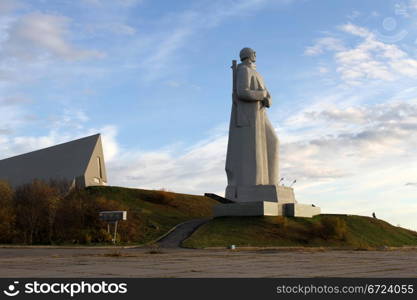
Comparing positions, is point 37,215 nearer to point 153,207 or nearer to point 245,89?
point 153,207

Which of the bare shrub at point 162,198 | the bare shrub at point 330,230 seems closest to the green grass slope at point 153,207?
the bare shrub at point 162,198

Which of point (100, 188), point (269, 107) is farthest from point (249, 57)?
point (100, 188)

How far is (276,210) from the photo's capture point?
31.4 m

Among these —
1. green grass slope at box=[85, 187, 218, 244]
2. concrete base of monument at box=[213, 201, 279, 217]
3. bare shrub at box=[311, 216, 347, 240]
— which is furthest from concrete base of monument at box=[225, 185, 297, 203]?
green grass slope at box=[85, 187, 218, 244]

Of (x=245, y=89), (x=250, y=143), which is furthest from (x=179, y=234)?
(x=245, y=89)

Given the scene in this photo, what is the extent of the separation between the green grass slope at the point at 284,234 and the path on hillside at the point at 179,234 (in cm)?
76

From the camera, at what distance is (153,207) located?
38.6 metres

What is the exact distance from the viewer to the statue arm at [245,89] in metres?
30.8

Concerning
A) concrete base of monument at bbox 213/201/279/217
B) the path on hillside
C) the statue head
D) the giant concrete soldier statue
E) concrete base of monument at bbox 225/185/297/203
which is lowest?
the path on hillside

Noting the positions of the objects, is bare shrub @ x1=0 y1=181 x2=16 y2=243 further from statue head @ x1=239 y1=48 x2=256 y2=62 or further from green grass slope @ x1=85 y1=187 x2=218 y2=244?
statue head @ x1=239 y1=48 x2=256 y2=62

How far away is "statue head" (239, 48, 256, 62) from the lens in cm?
3197

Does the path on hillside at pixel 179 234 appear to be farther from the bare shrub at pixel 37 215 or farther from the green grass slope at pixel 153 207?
the bare shrub at pixel 37 215

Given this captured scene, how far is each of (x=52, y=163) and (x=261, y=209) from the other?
19.5 meters

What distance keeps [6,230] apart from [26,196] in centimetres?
267
